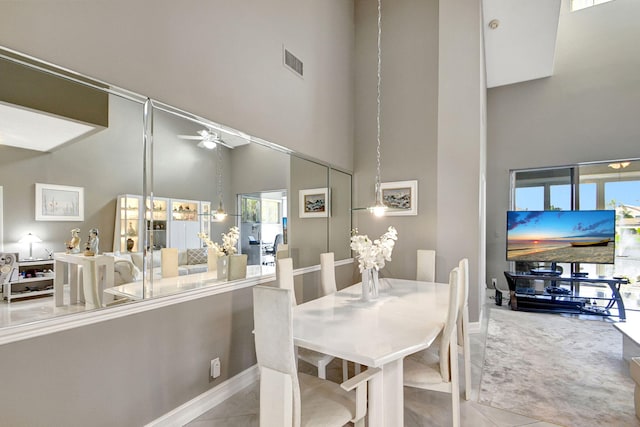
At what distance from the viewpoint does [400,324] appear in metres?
1.96

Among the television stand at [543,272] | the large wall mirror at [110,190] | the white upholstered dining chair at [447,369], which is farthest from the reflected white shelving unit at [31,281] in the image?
the television stand at [543,272]

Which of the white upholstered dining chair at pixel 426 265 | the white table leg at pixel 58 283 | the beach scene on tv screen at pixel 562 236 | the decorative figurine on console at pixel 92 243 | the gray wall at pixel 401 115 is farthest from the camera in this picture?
→ the beach scene on tv screen at pixel 562 236

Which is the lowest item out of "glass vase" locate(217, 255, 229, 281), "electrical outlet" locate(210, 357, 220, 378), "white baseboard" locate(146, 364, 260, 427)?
"white baseboard" locate(146, 364, 260, 427)

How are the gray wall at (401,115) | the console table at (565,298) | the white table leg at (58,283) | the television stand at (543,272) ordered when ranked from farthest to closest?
the television stand at (543,272), the console table at (565,298), the gray wall at (401,115), the white table leg at (58,283)

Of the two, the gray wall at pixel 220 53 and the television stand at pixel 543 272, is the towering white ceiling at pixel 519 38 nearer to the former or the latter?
the gray wall at pixel 220 53

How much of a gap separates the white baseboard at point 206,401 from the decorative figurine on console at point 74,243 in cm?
118

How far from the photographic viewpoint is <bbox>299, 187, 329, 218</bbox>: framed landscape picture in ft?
12.3

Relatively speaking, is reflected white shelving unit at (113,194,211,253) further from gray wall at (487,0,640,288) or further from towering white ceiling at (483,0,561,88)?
gray wall at (487,0,640,288)

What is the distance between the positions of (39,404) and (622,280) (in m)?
6.59

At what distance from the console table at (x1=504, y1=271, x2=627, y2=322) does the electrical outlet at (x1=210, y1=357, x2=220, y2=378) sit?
15.6ft

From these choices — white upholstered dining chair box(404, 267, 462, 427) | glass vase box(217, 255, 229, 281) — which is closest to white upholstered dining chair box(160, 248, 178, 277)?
glass vase box(217, 255, 229, 281)

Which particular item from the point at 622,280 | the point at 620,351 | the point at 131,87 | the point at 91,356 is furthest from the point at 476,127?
the point at 91,356

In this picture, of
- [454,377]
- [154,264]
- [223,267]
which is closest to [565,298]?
[454,377]

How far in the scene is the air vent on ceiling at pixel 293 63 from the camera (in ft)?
10.6
